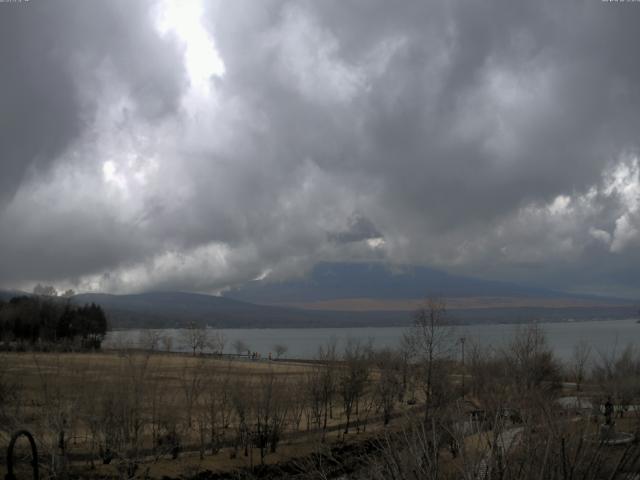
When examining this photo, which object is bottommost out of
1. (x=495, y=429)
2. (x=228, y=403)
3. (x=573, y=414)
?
(x=228, y=403)

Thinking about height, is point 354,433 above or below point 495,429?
below

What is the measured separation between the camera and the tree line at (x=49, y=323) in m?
129

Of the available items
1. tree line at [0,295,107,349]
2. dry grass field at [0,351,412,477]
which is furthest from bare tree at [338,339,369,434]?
tree line at [0,295,107,349]

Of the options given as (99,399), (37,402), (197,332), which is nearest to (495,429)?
(99,399)

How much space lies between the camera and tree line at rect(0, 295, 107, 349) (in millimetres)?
129125

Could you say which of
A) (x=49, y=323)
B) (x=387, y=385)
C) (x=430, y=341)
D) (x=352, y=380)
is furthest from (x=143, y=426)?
(x=49, y=323)

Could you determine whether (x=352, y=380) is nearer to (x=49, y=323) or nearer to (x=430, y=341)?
(x=430, y=341)

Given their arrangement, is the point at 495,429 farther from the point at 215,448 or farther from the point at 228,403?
the point at 228,403

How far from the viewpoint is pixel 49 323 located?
449ft

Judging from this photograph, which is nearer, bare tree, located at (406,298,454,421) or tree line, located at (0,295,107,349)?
bare tree, located at (406,298,454,421)

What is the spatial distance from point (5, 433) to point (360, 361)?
108 feet

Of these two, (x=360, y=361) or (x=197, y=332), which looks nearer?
(x=360, y=361)

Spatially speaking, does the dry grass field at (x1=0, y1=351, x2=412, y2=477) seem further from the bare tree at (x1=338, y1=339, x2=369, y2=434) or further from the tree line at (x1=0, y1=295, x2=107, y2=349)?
the tree line at (x1=0, y1=295, x2=107, y2=349)

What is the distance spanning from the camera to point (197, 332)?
160500mm
